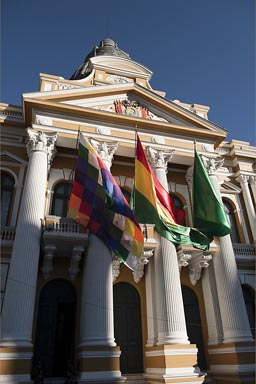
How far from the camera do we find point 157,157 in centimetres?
1405

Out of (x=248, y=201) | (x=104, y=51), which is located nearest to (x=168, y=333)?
(x=248, y=201)

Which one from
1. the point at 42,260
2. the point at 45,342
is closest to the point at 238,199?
the point at 42,260

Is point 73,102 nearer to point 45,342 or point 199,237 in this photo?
point 199,237

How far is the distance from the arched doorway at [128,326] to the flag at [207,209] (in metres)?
4.39

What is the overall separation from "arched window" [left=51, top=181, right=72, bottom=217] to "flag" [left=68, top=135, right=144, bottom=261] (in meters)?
2.80

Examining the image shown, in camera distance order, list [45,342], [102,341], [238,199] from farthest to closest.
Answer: [238,199]
[45,342]
[102,341]

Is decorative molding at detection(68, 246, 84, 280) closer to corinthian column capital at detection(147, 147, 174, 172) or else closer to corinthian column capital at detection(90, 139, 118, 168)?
corinthian column capital at detection(90, 139, 118, 168)

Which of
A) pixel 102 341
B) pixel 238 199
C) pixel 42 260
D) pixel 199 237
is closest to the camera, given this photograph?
pixel 102 341

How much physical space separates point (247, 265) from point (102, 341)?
823cm

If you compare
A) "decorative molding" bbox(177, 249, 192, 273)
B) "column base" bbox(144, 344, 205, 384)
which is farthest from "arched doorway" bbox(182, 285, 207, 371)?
"column base" bbox(144, 344, 205, 384)

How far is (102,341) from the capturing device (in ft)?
31.6

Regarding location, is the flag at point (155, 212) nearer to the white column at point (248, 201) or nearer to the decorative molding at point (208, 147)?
the decorative molding at point (208, 147)

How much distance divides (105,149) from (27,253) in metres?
5.25

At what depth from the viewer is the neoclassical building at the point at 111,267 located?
9.93 metres
